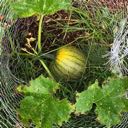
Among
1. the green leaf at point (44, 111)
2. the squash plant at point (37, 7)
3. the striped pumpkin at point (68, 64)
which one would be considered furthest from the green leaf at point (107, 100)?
the squash plant at point (37, 7)

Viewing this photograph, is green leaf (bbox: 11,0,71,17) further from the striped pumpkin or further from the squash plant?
the striped pumpkin

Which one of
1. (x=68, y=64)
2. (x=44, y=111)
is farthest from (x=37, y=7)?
(x=44, y=111)

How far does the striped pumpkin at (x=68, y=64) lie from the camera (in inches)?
75.5

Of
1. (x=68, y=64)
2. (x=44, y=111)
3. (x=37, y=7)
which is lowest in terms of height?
(x=44, y=111)

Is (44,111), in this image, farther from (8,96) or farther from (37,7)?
(37,7)

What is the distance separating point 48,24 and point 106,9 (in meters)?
0.23

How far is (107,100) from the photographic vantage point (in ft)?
5.83

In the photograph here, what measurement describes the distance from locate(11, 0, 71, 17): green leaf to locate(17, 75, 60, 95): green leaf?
230mm

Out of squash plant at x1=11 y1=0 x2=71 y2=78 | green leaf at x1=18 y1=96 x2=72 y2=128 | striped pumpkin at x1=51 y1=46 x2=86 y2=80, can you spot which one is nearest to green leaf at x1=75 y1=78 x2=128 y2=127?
green leaf at x1=18 y1=96 x2=72 y2=128

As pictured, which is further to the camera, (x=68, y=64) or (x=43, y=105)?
(x=68, y=64)

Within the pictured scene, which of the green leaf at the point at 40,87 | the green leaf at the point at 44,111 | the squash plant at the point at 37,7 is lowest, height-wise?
the green leaf at the point at 44,111

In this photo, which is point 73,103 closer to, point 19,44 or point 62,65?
point 62,65

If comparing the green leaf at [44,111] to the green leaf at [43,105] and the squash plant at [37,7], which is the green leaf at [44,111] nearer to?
the green leaf at [43,105]

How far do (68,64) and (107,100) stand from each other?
→ 23 cm
